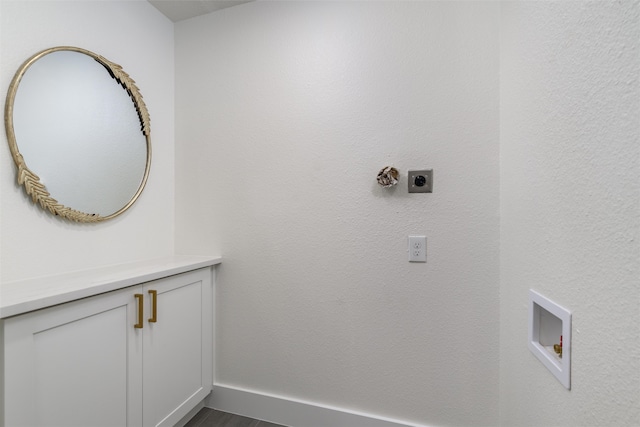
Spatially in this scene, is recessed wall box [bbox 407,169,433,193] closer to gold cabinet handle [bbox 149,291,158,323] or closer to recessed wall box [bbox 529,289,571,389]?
recessed wall box [bbox 529,289,571,389]

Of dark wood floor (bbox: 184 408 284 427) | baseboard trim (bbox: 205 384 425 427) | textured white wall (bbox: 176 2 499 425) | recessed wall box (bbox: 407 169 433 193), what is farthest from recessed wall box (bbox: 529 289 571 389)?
dark wood floor (bbox: 184 408 284 427)

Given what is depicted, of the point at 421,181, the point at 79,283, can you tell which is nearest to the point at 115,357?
the point at 79,283

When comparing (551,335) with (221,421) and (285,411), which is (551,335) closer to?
(285,411)

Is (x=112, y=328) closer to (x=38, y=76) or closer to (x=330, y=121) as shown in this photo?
(x=38, y=76)

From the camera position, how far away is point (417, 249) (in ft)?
4.71

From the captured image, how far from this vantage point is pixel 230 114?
1782mm

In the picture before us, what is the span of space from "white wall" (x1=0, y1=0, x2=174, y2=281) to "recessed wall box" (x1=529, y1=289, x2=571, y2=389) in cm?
183

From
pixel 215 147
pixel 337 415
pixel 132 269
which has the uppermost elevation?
pixel 215 147

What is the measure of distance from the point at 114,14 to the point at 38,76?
592mm

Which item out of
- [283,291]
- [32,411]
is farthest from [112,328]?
[283,291]

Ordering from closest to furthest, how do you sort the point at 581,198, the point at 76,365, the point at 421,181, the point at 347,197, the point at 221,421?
the point at 581,198 < the point at 76,365 < the point at 421,181 < the point at 347,197 < the point at 221,421

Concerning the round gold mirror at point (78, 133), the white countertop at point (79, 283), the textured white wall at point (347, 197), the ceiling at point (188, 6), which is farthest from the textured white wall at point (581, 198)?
the round gold mirror at point (78, 133)

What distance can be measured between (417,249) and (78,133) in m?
1.67

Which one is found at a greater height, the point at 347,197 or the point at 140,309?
the point at 347,197
